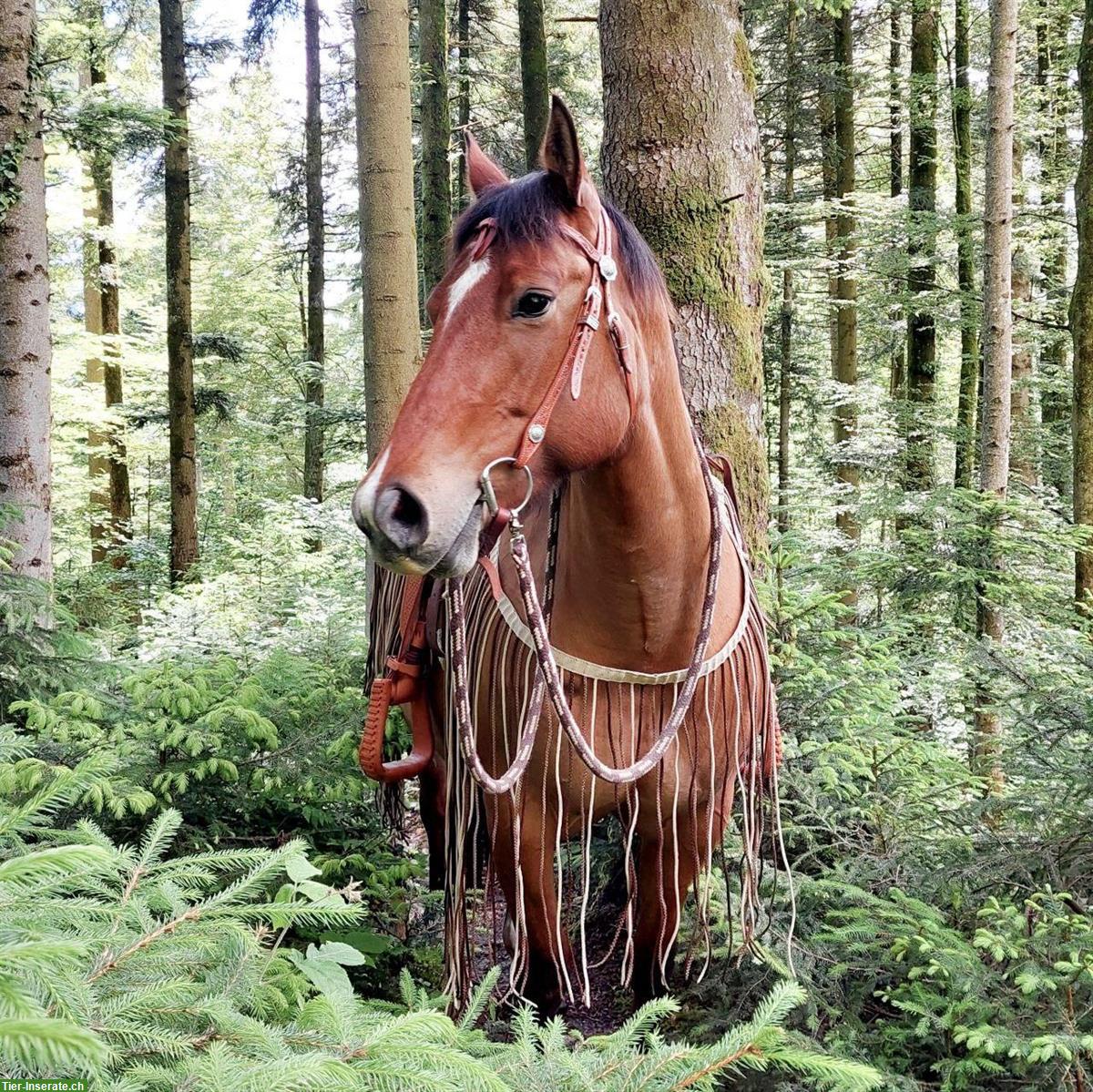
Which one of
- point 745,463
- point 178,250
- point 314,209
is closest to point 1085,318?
point 745,463

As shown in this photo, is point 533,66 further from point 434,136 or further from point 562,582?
point 562,582

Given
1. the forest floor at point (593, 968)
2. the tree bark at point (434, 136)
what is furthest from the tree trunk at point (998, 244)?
the tree bark at point (434, 136)

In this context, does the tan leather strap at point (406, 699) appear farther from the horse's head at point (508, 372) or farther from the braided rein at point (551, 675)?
the horse's head at point (508, 372)

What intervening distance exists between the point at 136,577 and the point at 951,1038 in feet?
40.6

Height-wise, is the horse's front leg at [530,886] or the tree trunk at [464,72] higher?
the tree trunk at [464,72]

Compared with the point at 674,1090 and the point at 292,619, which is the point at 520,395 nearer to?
the point at 674,1090

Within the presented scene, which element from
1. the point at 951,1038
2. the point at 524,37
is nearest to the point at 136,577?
the point at 524,37

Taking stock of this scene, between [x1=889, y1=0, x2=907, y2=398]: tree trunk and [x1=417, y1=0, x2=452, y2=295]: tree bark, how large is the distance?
5.34m

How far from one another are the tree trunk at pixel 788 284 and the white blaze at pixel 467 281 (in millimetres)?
7911

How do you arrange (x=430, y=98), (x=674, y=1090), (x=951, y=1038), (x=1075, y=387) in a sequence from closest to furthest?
(x=674, y=1090), (x=951, y=1038), (x=1075, y=387), (x=430, y=98)

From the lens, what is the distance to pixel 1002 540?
4.87 m

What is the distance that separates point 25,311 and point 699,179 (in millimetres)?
3737

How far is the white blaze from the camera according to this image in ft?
5.49

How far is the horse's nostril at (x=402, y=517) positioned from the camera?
4.84 ft
